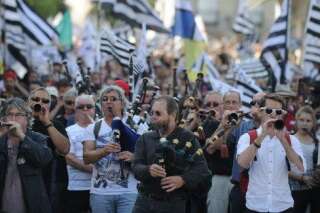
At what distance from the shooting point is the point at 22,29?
55.6ft

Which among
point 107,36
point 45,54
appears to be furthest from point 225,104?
point 45,54

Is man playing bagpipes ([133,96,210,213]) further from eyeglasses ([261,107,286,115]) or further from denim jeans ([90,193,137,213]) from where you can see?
denim jeans ([90,193,137,213])

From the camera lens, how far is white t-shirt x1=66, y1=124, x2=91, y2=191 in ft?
34.5

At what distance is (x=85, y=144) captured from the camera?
32.5 feet

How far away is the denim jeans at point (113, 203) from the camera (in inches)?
380

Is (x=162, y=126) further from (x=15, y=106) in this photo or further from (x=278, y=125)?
(x=15, y=106)

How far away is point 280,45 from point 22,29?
447cm

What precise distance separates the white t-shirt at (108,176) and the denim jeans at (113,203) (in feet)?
0.13

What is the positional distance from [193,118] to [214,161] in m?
0.51

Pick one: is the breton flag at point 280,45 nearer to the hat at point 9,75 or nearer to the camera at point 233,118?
the hat at point 9,75

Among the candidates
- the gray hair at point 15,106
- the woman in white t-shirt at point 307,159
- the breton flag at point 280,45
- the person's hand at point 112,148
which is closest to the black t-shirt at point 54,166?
the person's hand at point 112,148

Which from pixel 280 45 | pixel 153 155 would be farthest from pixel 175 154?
pixel 280 45

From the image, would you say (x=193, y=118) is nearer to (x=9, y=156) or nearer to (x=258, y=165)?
(x=258, y=165)

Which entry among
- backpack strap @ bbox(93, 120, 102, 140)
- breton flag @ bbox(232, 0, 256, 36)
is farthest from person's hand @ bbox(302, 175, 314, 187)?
breton flag @ bbox(232, 0, 256, 36)
